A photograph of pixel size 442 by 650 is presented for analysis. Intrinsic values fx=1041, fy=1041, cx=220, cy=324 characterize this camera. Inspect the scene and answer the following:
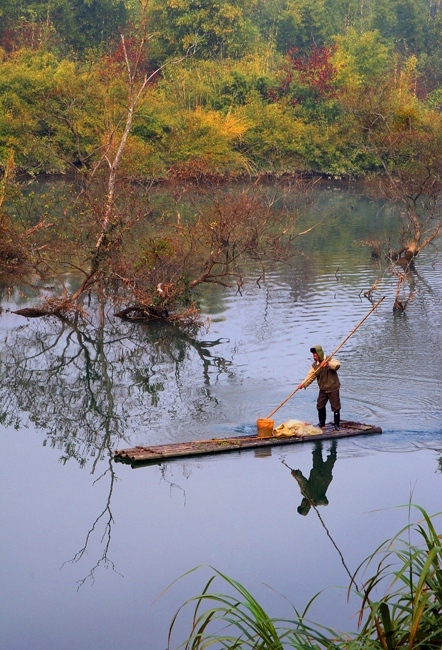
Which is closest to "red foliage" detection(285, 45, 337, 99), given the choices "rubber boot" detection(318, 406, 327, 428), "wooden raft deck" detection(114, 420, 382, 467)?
"rubber boot" detection(318, 406, 327, 428)

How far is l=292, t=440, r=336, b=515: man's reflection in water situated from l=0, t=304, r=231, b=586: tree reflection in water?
8.45ft

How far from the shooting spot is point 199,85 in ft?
184

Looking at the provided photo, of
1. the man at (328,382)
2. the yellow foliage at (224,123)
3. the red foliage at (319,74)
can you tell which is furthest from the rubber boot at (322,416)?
the red foliage at (319,74)

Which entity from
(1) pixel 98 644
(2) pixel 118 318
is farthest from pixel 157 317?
(1) pixel 98 644

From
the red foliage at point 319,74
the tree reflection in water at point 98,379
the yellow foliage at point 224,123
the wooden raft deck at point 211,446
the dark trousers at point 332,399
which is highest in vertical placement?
the red foliage at point 319,74

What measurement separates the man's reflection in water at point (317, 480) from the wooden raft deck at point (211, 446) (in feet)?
0.83

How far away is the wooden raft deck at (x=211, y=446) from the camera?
13875 mm

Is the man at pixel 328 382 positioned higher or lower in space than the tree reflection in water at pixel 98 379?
higher

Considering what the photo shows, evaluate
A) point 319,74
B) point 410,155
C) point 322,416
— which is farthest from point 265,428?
point 319,74

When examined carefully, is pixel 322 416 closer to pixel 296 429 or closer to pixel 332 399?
pixel 332 399

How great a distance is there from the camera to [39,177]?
4884cm

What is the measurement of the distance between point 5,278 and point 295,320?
26.5ft

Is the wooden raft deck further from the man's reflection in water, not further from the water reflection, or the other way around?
the water reflection

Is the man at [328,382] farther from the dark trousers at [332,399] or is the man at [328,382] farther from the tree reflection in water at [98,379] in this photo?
the tree reflection in water at [98,379]
